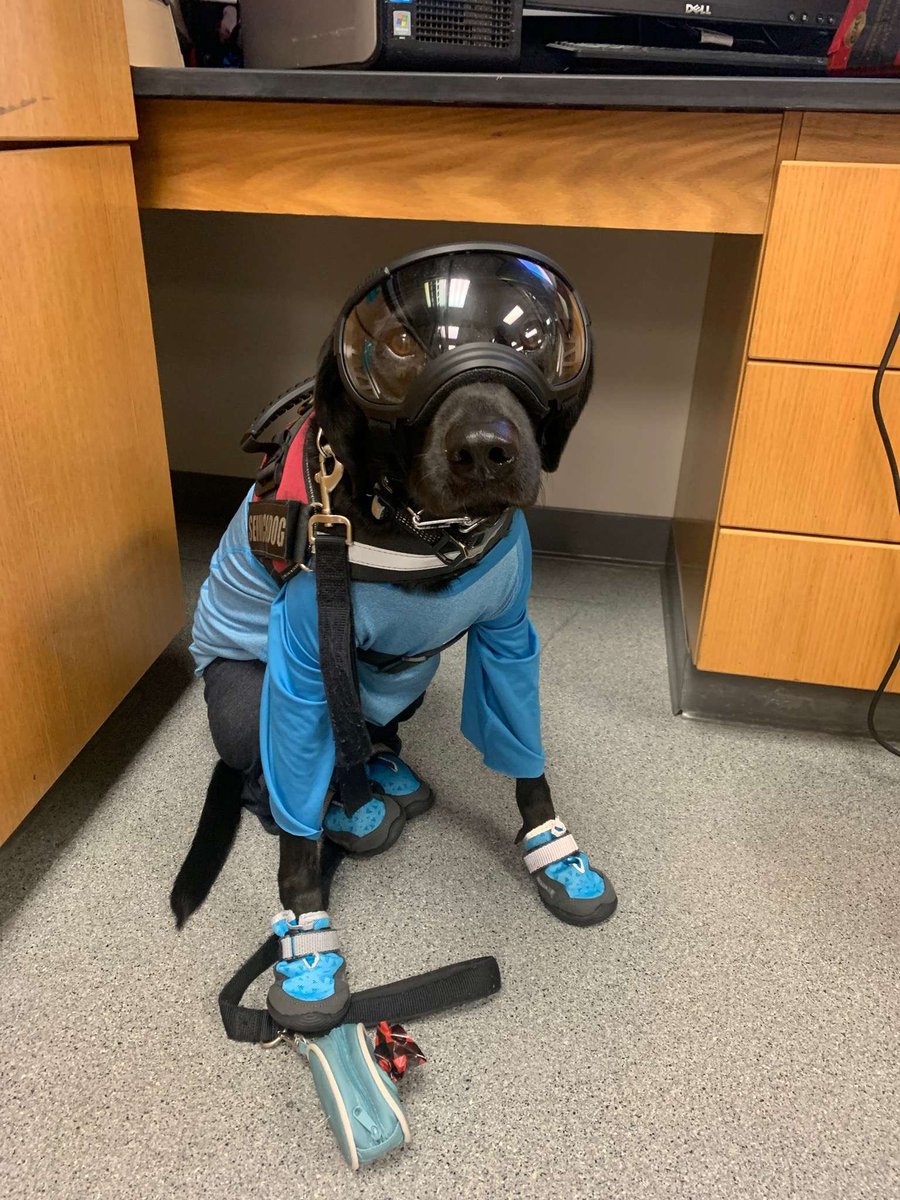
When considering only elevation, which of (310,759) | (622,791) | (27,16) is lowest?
(622,791)

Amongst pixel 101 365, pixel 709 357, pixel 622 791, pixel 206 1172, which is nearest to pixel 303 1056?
pixel 206 1172

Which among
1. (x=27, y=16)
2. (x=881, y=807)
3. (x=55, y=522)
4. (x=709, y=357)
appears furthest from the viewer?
(x=709, y=357)

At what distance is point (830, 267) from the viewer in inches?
36.4

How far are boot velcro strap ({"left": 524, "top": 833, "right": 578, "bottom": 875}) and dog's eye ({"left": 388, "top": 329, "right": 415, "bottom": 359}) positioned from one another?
1.80ft

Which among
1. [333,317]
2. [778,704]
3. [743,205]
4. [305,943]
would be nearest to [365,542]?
[305,943]

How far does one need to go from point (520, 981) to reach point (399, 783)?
0.94ft

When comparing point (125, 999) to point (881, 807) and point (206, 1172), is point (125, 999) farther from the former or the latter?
point (881, 807)

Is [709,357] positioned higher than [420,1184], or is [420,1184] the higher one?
[709,357]

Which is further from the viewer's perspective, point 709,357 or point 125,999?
point 709,357

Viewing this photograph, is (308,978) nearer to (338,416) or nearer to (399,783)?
(399,783)

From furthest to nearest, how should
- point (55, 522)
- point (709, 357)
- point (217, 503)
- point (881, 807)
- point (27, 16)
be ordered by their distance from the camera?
point (217, 503), point (709, 357), point (881, 807), point (55, 522), point (27, 16)

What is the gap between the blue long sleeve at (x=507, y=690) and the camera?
33.4 inches

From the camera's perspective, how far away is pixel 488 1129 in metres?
0.70

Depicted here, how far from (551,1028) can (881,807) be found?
54cm
